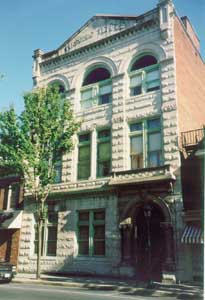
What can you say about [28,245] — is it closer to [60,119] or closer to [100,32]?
[60,119]

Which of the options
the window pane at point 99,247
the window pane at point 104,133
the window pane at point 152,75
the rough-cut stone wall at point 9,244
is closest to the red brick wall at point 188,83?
the window pane at point 152,75

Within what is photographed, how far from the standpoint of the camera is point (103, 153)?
21.6 meters

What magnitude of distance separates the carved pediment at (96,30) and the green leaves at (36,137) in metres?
6.36

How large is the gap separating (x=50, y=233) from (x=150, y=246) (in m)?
7.19

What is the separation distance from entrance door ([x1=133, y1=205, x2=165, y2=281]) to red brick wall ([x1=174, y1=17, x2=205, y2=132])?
218 inches

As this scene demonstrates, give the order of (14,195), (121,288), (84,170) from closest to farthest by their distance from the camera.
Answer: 1. (121,288)
2. (84,170)
3. (14,195)

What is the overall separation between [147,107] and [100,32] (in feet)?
25.2

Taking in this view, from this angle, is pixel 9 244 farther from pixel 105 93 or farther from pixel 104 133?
pixel 105 93

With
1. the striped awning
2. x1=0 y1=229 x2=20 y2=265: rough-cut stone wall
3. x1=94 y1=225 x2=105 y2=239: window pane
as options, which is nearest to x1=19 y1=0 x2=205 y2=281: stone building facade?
x1=94 y1=225 x2=105 y2=239: window pane

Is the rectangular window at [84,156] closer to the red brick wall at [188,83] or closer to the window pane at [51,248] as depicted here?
the window pane at [51,248]

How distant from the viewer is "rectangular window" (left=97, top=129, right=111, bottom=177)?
21.2 m

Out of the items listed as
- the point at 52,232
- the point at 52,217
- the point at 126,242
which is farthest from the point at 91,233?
the point at 52,217

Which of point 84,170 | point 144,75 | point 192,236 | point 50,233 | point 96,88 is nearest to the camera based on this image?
point 192,236

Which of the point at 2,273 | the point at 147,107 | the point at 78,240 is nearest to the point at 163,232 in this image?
the point at 78,240
